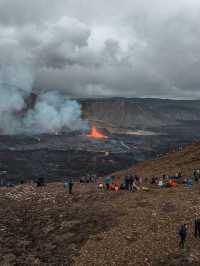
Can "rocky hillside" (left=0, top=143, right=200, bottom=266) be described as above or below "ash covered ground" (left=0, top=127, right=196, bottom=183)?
below

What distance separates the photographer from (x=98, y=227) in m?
26.2

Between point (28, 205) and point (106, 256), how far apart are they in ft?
49.9

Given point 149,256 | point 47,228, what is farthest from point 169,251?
point 47,228

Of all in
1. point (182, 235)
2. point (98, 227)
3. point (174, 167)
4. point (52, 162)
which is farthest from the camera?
point (52, 162)

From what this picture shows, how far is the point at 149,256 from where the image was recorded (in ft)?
67.7

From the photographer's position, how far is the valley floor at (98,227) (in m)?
21.3

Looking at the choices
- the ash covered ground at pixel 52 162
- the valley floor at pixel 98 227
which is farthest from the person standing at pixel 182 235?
the ash covered ground at pixel 52 162

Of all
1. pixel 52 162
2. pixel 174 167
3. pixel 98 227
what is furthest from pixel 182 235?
pixel 52 162

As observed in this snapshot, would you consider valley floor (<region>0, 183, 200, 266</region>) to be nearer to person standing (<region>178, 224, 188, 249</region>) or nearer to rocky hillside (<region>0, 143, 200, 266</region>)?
rocky hillside (<region>0, 143, 200, 266</region>)

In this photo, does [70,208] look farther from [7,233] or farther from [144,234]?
[144,234]

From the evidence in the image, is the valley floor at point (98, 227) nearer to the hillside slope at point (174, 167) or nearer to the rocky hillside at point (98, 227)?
the rocky hillside at point (98, 227)

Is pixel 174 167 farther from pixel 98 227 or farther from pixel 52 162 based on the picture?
pixel 52 162

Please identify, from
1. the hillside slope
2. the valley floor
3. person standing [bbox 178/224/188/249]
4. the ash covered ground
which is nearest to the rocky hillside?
the valley floor

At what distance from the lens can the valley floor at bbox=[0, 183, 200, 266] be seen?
2130 cm
